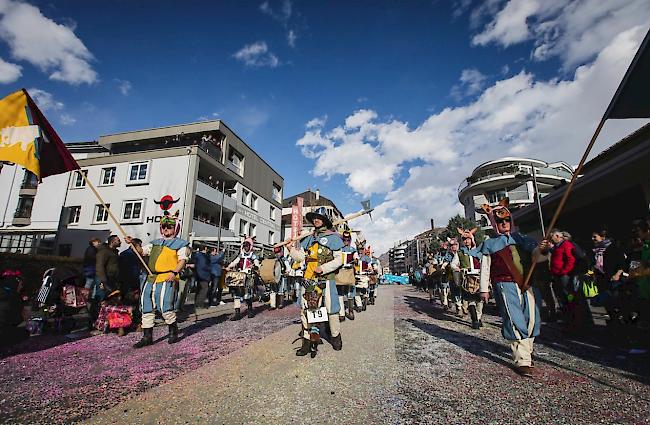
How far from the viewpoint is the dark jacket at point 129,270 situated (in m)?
6.61

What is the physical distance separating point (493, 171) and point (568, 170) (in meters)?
11.0

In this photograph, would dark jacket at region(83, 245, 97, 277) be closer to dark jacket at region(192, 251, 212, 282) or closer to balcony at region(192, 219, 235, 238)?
dark jacket at region(192, 251, 212, 282)

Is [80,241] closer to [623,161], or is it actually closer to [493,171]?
[623,161]

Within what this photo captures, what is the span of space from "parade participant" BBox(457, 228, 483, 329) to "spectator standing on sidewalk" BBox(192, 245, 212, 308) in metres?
7.79

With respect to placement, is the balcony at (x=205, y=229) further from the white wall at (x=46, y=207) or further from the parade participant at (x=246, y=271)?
the parade participant at (x=246, y=271)

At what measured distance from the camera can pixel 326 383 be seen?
2.92 m

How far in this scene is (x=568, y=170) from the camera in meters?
43.1

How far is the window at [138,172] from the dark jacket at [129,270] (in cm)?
1704

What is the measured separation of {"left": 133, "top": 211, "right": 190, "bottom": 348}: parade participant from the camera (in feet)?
15.9

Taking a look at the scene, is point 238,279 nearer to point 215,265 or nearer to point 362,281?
point 215,265

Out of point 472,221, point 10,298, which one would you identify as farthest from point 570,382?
point 472,221

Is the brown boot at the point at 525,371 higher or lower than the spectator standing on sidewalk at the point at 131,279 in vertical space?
lower

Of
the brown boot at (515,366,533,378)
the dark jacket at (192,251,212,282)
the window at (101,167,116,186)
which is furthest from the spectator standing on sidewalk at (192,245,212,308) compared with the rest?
the window at (101,167,116,186)

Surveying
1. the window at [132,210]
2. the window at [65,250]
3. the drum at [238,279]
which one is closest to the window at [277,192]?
the window at [132,210]
